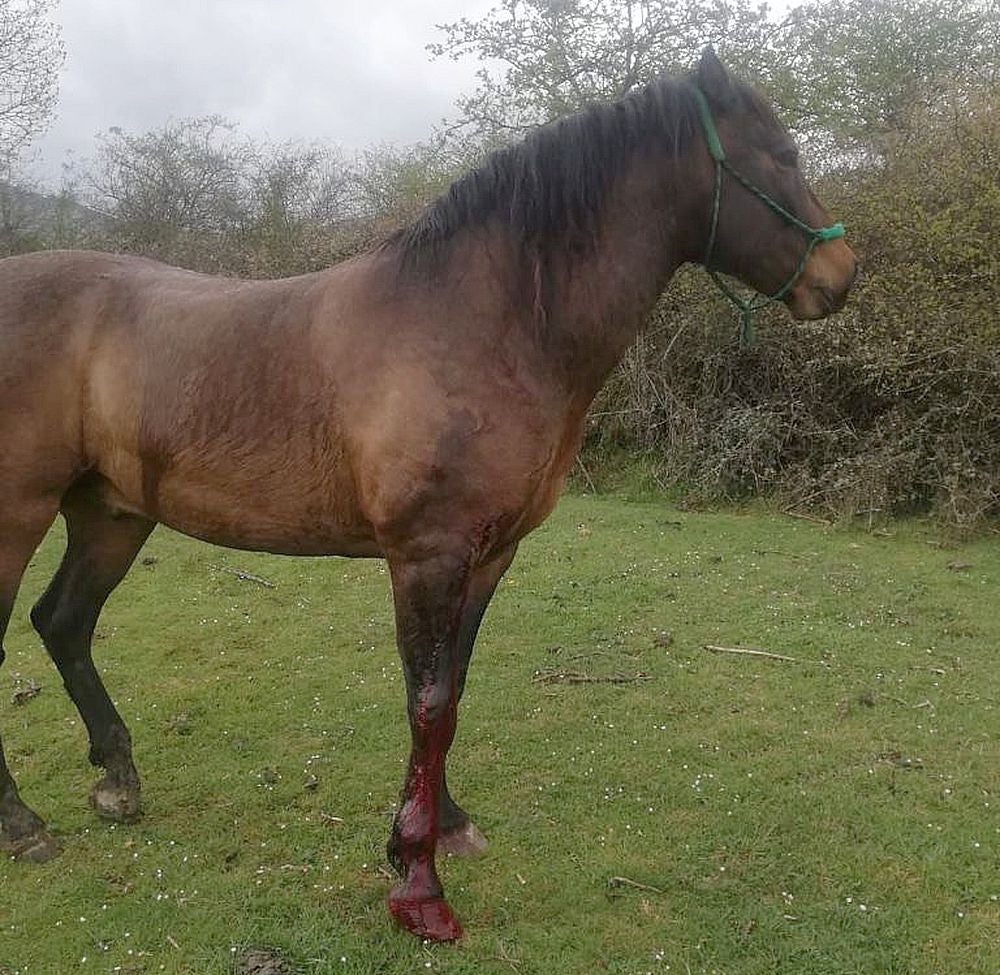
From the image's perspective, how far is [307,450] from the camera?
2.54 metres

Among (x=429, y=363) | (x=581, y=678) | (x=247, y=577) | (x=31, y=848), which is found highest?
(x=429, y=363)

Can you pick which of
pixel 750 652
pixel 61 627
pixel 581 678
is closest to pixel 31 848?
pixel 61 627

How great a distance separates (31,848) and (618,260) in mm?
2892

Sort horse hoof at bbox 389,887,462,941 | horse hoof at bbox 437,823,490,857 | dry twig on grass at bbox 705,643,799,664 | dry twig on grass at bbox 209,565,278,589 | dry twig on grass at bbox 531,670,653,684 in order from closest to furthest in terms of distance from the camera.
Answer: horse hoof at bbox 389,887,462,941 → horse hoof at bbox 437,823,490,857 → dry twig on grass at bbox 531,670,653,684 → dry twig on grass at bbox 705,643,799,664 → dry twig on grass at bbox 209,565,278,589

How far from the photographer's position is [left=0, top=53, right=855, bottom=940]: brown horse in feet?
7.93

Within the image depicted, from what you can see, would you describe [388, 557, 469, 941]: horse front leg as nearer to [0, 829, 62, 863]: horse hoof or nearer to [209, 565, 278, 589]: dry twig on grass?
[0, 829, 62, 863]: horse hoof

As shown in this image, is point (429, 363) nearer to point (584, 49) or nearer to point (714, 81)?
point (714, 81)

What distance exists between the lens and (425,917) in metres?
2.57

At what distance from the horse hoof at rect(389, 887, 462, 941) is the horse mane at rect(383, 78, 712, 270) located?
2.00 metres

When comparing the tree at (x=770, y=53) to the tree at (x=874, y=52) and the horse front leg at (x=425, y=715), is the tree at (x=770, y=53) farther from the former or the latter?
the horse front leg at (x=425, y=715)

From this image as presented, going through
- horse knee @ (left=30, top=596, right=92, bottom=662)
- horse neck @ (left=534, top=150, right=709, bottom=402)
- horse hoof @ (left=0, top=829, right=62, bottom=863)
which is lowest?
horse hoof @ (left=0, top=829, right=62, bottom=863)

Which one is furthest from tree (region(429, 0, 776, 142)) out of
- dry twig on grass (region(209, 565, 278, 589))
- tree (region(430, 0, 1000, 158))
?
dry twig on grass (region(209, 565, 278, 589))

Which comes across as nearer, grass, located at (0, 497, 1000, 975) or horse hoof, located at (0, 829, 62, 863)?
grass, located at (0, 497, 1000, 975)

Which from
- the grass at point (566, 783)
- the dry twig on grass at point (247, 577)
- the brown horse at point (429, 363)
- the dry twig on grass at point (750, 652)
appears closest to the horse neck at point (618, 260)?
the brown horse at point (429, 363)
